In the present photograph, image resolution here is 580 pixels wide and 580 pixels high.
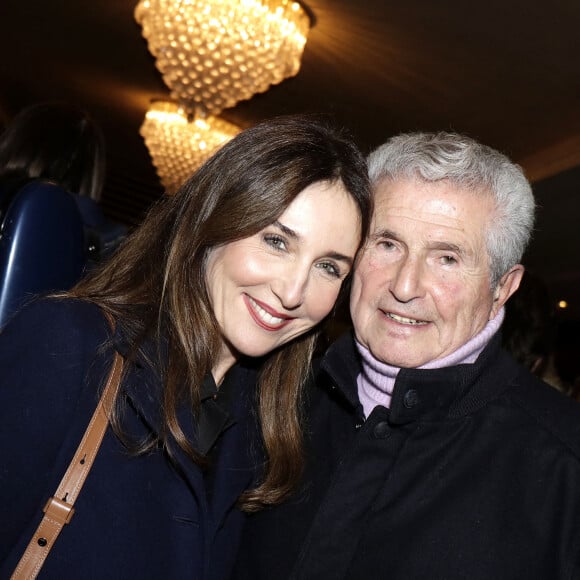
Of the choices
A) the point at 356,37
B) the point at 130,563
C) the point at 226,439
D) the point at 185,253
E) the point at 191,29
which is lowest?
the point at 130,563

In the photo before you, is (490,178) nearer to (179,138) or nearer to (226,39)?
(226,39)

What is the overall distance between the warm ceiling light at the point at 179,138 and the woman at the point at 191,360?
5.50 metres

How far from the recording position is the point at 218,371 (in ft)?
6.10

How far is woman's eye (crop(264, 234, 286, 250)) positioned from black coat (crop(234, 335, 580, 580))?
44 cm

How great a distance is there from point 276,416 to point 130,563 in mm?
670

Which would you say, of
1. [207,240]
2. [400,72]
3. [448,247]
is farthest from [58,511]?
[400,72]

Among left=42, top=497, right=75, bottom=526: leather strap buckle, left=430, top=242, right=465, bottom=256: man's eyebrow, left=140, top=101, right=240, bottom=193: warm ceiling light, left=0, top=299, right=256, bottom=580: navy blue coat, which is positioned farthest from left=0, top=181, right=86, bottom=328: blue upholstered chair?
left=140, top=101, right=240, bottom=193: warm ceiling light

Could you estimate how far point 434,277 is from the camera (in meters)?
1.73

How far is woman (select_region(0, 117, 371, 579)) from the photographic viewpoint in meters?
1.34

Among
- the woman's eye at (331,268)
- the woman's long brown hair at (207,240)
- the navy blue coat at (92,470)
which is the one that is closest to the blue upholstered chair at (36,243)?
the woman's long brown hair at (207,240)

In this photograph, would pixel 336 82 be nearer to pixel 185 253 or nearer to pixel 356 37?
pixel 356 37

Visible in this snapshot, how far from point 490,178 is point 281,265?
58cm

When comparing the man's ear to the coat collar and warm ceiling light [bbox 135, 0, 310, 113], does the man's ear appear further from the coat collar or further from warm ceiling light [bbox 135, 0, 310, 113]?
warm ceiling light [bbox 135, 0, 310, 113]

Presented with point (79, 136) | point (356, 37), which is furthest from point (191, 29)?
point (79, 136)
